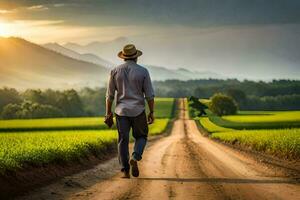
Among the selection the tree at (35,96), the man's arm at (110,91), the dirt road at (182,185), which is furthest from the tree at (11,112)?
the man's arm at (110,91)

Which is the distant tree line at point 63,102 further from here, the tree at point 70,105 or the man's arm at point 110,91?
the man's arm at point 110,91

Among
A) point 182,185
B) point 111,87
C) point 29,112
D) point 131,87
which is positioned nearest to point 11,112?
point 29,112

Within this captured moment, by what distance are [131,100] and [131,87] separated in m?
0.33

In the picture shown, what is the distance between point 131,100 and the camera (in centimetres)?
1568

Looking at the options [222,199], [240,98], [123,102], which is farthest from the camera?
[240,98]

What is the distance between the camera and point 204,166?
63.6 ft

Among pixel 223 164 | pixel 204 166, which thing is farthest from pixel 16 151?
pixel 223 164

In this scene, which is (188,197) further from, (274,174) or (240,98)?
(240,98)

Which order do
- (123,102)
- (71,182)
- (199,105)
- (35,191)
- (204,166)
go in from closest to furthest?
(35,191), (71,182), (123,102), (204,166), (199,105)

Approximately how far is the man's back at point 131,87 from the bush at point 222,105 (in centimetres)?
12566

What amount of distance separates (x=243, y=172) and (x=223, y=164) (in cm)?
326

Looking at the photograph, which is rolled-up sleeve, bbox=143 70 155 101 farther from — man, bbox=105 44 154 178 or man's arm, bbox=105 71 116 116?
man's arm, bbox=105 71 116 116

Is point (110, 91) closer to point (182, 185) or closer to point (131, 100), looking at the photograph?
point (131, 100)

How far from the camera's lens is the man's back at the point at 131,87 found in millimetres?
15617
